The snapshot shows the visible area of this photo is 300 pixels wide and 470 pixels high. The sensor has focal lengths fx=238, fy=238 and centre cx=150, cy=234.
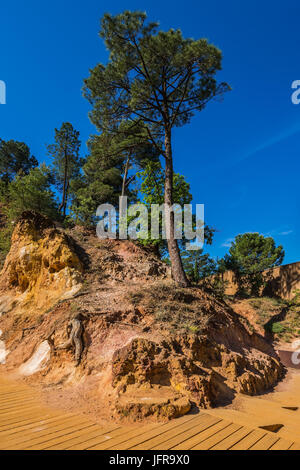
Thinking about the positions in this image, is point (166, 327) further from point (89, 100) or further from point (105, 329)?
point (89, 100)

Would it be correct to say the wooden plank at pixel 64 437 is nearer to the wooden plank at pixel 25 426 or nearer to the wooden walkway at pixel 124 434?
the wooden walkway at pixel 124 434

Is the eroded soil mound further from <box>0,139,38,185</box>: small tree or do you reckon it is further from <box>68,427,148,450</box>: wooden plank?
<box>0,139,38,185</box>: small tree

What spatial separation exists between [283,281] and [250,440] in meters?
16.7

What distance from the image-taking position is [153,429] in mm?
3352

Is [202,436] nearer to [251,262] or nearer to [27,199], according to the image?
[27,199]

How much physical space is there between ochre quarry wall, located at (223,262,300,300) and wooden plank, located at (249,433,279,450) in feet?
51.0

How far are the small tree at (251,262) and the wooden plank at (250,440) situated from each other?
16.4m

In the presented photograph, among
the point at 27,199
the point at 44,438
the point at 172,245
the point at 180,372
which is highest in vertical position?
the point at 27,199

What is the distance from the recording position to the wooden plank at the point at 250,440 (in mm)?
2865

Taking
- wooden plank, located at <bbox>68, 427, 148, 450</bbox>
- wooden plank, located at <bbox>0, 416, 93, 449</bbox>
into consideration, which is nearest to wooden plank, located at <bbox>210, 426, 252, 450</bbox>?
wooden plank, located at <bbox>68, 427, 148, 450</bbox>

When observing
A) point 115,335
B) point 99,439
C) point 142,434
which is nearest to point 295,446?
point 142,434

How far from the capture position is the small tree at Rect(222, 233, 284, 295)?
18516 mm

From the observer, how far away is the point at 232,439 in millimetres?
3043
